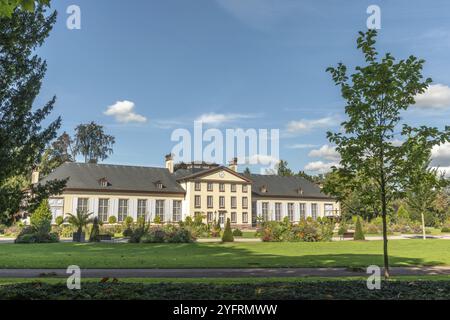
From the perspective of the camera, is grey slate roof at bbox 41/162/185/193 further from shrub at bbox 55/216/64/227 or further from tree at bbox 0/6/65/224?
tree at bbox 0/6/65/224

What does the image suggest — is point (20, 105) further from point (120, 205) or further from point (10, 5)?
point (120, 205)

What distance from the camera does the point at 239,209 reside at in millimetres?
58375

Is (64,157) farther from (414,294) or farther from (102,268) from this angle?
(414,294)

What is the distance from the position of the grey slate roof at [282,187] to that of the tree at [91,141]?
86.6ft

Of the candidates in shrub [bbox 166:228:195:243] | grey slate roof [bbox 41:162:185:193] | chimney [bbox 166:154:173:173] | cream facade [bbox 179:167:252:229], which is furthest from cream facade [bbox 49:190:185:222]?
shrub [bbox 166:228:195:243]

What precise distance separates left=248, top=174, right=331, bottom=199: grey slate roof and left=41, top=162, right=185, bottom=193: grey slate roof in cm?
1304

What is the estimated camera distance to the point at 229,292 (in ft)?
24.8

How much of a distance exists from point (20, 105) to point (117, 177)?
135 feet

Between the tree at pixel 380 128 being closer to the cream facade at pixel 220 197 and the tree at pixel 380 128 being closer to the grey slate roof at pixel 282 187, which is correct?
the cream facade at pixel 220 197

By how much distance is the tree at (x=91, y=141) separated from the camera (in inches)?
2694

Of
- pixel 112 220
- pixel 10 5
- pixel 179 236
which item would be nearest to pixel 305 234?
pixel 179 236

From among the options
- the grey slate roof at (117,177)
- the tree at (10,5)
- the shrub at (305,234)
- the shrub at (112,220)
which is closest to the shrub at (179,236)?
the shrub at (305,234)
